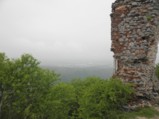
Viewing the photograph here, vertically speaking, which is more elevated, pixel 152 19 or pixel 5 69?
pixel 152 19

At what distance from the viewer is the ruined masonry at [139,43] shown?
1427 cm

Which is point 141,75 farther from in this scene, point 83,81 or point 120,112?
point 83,81

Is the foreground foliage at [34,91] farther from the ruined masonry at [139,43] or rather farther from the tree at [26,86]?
the ruined masonry at [139,43]

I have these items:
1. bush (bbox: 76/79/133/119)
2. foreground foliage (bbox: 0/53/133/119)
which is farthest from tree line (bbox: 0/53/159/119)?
bush (bbox: 76/79/133/119)

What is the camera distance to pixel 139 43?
1438cm

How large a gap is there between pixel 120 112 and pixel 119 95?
31.4 inches

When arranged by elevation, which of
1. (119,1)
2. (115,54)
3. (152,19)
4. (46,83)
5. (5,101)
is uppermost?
(119,1)

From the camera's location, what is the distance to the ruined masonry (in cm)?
1427

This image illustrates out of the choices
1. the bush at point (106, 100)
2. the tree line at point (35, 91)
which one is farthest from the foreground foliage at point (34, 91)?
the bush at point (106, 100)

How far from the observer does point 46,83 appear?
2227cm

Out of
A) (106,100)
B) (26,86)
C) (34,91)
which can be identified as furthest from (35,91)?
(106,100)

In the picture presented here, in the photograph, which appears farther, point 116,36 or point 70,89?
point 70,89

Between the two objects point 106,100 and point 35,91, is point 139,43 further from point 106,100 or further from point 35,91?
point 35,91

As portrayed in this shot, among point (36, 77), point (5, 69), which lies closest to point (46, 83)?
point (36, 77)
